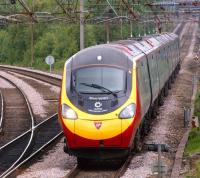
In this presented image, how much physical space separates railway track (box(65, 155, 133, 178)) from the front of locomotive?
37 cm

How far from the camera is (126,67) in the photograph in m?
14.1

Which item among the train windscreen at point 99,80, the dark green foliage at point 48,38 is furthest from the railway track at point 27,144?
the dark green foliage at point 48,38

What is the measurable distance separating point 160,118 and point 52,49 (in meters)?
68.4

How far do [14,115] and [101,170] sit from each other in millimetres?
10592

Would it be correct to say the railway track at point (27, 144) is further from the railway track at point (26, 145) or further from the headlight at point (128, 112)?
the headlight at point (128, 112)

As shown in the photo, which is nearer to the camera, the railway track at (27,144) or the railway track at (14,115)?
the railway track at (27,144)

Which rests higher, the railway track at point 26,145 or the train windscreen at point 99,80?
the train windscreen at point 99,80

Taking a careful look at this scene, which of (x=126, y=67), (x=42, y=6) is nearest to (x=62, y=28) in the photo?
(x=42, y=6)

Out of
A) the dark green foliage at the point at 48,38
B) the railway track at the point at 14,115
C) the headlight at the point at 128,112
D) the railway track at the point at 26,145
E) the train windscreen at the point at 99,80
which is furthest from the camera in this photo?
the dark green foliage at the point at 48,38

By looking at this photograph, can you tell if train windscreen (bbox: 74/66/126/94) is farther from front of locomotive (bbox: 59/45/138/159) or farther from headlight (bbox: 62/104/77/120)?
headlight (bbox: 62/104/77/120)

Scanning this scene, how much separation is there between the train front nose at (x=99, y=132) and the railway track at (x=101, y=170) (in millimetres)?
678

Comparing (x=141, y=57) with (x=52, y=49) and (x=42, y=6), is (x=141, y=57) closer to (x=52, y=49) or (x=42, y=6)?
(x=42, y=6)

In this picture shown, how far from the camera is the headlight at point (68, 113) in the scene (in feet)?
43.4

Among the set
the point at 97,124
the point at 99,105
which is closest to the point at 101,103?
the point at 99,105
